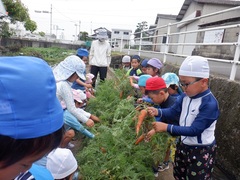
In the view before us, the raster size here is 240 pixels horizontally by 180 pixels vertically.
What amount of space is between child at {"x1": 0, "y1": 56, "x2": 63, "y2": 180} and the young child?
1.56m

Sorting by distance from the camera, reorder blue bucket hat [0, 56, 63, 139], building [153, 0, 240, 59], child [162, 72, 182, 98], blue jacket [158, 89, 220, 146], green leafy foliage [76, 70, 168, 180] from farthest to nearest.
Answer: building [153, 0, 240, 59] < child [162, 72, 182, 98] < green leafy foliage [76, 70, 168, 180] < blue jacket [158, 89, 220, 146] < blue bucket hat [0, 56, 63, 139]

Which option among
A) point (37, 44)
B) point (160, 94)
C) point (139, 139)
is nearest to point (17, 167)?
point (139, 139)

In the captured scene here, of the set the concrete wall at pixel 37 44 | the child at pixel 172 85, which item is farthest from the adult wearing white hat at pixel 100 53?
the concrete wall at pixel 37 44

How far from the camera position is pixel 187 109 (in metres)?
2.20

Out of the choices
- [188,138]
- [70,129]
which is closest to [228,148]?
[188,138]

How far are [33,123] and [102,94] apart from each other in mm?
4419

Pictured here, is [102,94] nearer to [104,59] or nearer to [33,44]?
[104,59]

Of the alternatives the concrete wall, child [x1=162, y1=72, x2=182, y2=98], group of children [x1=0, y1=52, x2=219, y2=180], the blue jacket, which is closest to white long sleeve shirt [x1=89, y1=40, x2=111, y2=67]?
group of children [x1=0, y1=52, x2=219, y2=180]

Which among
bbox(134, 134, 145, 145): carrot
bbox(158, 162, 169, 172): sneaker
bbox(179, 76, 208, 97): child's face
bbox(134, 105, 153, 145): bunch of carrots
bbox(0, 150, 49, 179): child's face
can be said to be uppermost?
bbox(179, 76, 208, 97): child's face

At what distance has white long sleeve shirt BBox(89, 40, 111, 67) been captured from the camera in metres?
6.76

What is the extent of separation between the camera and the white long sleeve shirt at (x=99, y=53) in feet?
22.2

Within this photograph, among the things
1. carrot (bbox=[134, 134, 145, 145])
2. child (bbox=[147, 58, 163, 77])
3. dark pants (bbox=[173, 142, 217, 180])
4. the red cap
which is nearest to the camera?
dark pants (bbox=[173, 142, 217, 180])

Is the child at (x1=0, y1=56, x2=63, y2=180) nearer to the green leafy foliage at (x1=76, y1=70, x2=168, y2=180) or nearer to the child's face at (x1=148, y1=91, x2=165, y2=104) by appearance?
the green leafy foliage at (x1=76, y1=70, x2=168, y2=180)

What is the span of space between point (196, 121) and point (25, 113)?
5.55 feet
